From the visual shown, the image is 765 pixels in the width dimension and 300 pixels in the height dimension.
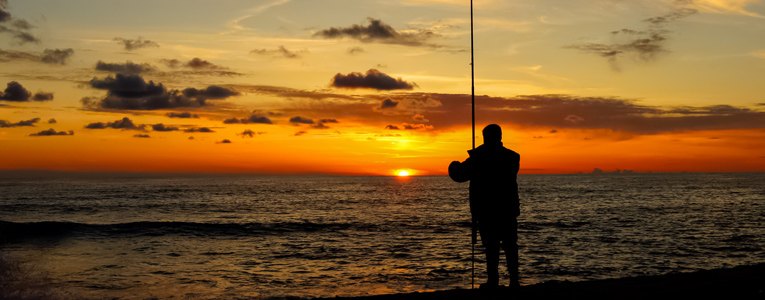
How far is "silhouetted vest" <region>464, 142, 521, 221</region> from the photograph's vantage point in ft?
23.1

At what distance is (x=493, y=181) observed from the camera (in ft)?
23.3

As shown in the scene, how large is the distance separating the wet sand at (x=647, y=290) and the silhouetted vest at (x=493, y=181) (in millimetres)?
1115

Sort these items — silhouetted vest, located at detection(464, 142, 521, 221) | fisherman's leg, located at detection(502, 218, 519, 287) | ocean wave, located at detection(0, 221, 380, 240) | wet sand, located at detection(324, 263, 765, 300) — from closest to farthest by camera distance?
wet sand, located at detection(324, 263, 765, 300) < silhouetted vest, located at detection(464, 142, 521, 221) < fisherman's leg, located at detection(502, 218, 519, 287) < ocean wave, located at detection(0, 221, 380, 240)

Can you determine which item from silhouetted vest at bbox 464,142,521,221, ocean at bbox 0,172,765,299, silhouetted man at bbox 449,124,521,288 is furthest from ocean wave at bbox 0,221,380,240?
silhouetted vest at bbox 464,142,521,221

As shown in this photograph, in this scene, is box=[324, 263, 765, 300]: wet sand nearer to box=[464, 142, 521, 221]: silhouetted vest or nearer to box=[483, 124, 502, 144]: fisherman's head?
box=[464, 142, 521, 221]: silhouetted vest

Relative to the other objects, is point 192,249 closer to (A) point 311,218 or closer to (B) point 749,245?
(A) point 311,218

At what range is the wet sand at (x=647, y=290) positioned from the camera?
6.93m

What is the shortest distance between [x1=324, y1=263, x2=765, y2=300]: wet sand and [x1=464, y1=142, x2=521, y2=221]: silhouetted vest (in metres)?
1.11

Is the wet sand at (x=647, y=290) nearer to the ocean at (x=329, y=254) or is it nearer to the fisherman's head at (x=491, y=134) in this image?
the fisherman's head at (x=491, y=134)

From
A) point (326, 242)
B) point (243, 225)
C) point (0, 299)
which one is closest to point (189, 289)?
point (0, 299)

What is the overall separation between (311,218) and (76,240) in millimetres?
15847

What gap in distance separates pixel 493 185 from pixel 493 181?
55 millimetres

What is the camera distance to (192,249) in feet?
72.1

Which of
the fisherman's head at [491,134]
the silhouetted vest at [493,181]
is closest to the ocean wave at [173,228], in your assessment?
the silhouetted vest at [493,181]
